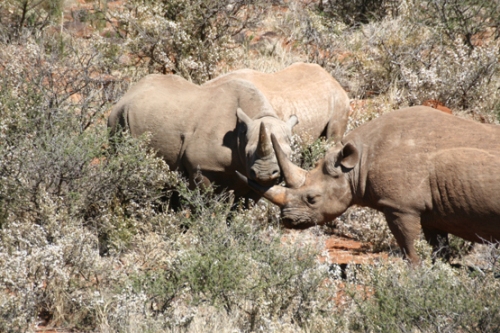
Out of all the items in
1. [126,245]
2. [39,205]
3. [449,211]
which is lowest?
[126,245]

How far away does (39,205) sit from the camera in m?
8.01

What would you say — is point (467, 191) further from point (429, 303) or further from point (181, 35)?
point (181, 35)

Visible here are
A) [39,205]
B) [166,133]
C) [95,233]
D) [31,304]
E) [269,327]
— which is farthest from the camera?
[166,133]

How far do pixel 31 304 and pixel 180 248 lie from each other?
150cm

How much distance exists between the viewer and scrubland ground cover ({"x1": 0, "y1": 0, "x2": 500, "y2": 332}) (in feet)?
20.8

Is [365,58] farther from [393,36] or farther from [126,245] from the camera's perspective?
[126,245]

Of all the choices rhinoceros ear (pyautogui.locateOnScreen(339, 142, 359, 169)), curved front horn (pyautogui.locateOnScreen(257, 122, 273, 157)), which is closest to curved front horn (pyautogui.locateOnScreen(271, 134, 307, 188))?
rhinoceros ear (pyautogui.locateOnScreen(339, 142, 359, 169))

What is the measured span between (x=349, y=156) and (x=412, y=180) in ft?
2.50

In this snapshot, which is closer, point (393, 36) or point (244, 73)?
point (244, 73)

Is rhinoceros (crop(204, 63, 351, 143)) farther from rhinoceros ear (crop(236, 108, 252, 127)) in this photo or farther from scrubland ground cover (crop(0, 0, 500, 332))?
rhinoceros ear (crop(236, 108, 252, 127))

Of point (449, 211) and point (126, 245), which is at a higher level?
point (449, 211)

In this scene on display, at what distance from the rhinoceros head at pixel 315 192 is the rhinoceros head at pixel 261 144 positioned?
26.8 inches

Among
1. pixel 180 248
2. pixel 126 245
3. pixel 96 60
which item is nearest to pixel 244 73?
pixel 96 60

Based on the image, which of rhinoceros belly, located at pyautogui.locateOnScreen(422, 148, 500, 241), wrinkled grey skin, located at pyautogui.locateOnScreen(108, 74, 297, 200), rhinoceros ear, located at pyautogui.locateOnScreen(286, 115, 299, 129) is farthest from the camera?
rhinoceros ear, located at pyautogui.locateOnScreen(286, 115, 299, 129)
